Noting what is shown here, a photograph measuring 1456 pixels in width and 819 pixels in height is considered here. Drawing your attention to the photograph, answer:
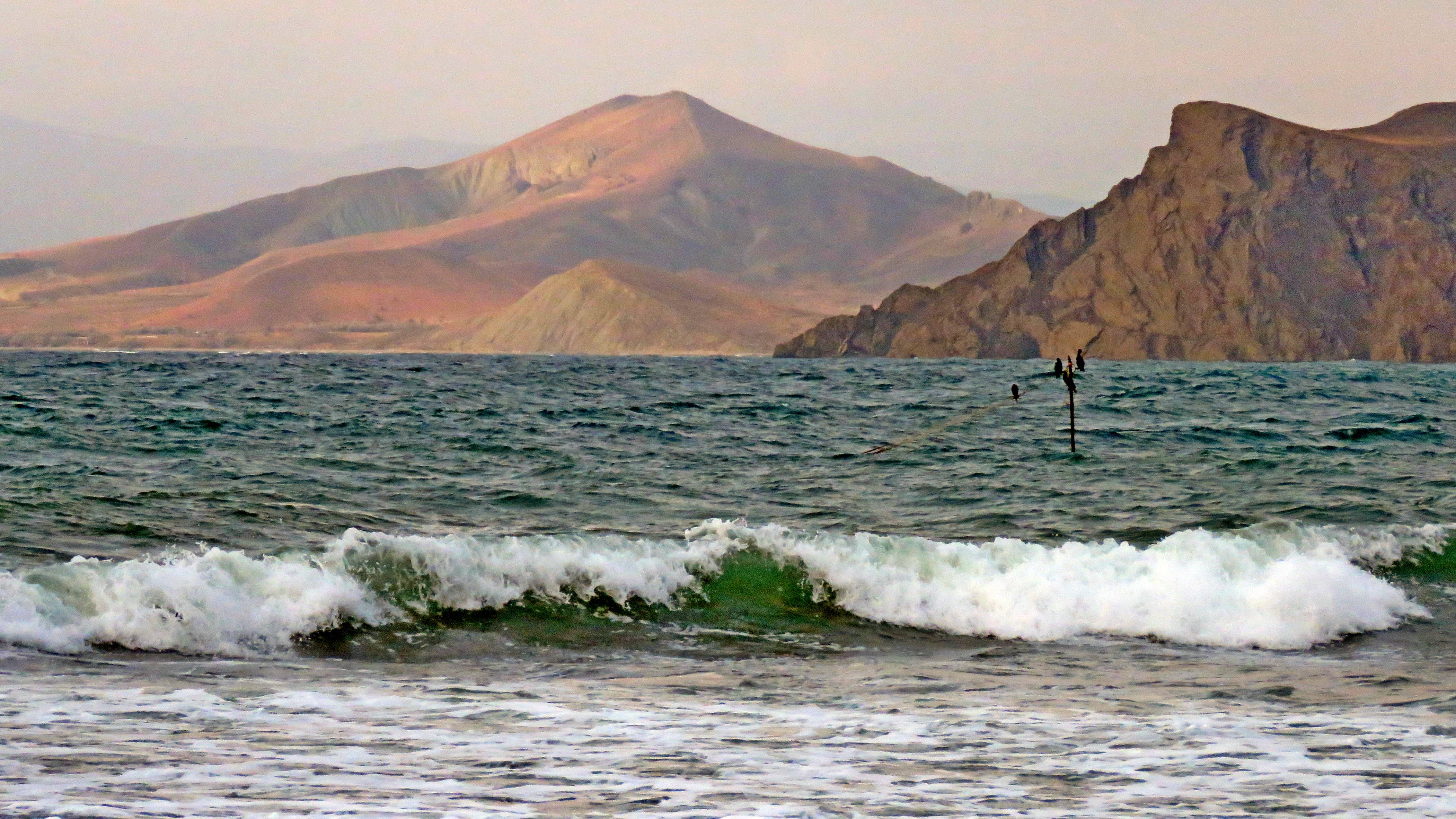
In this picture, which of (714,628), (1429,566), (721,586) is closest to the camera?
(714,628)

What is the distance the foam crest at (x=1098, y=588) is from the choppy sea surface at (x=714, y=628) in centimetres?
6

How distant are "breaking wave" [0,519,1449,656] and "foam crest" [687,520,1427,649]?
0.03 m

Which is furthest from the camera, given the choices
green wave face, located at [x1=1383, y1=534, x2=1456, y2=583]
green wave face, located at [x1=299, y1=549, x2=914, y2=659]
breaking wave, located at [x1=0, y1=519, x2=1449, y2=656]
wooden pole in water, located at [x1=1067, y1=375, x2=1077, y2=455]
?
wooden pole in water, located at [x1=1067, y1=375, x2=1077, y2=455]

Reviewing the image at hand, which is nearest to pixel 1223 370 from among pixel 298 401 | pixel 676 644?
pixel 298 401

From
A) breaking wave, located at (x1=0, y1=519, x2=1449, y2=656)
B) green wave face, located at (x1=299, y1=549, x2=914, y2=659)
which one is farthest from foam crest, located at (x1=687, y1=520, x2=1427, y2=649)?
green wave face, located at (x1=299, y1=549, x2=914, y2=659)

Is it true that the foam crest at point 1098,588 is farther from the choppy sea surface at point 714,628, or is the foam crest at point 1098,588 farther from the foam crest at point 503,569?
the foam crest at point 503,569

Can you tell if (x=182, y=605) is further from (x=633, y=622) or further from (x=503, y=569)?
(x=633, y=622)

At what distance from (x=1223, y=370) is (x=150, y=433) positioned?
438 ft

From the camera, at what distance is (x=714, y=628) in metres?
18.1

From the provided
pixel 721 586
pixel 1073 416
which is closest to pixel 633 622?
pixel 721 586

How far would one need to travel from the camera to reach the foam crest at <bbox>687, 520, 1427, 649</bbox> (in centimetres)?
1812

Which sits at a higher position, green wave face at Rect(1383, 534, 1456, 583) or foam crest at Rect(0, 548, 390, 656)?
foam crest at Rect(0, 548, 390, 656)

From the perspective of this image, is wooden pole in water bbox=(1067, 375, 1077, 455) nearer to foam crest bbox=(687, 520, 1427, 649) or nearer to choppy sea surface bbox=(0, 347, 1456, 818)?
choppy sea surface bbox=(0, 347, 1456, 818)

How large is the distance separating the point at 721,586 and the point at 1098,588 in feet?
16.7
